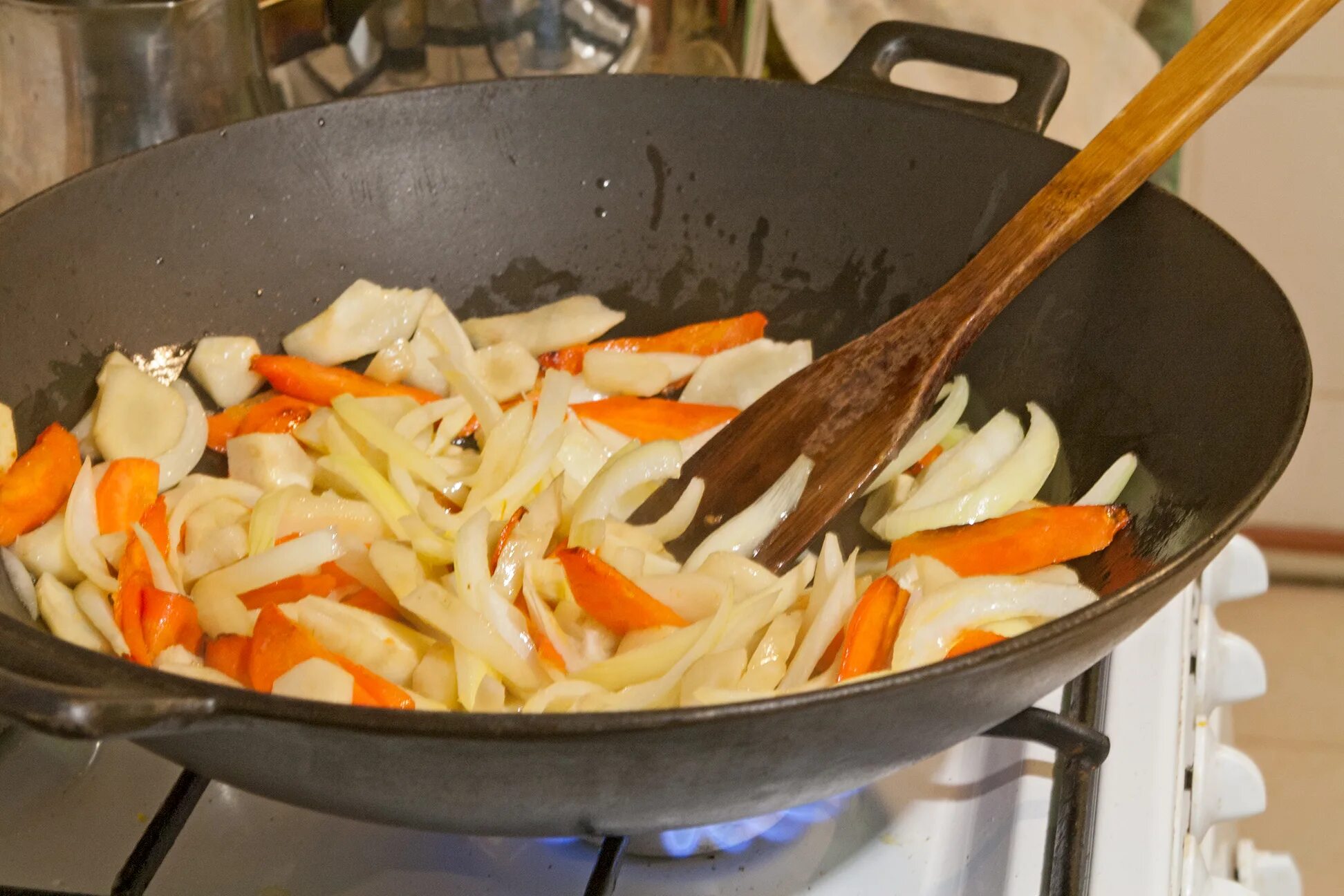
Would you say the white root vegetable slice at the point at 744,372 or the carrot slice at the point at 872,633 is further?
the white root vegetable slice at the point at 744,372

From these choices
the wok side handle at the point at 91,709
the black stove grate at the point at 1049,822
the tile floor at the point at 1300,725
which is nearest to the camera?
the wok side handle at the point at 91,709

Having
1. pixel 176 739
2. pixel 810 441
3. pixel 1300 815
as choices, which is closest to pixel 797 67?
pixel 810 441

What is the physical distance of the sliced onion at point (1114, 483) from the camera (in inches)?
32.5

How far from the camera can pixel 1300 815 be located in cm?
189

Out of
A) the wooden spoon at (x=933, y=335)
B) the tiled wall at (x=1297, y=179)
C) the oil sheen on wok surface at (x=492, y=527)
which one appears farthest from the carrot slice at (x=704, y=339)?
the tiled wall at (x=1297, y=179)

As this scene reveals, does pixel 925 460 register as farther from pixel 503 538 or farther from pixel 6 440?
pixel 6 440

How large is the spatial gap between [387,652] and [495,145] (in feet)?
1.61

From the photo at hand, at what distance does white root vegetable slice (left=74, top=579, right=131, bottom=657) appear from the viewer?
738 mm

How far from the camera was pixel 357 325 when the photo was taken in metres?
0.99

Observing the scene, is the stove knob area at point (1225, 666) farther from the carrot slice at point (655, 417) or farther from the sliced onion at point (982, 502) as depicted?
the carrot slice at point (655, 417)

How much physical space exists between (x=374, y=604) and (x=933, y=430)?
17.3 inches

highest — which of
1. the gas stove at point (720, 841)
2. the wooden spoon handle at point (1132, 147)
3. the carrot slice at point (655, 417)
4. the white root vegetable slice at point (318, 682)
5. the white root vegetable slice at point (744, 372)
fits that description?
the wooden spoon handle at point (1132, 147)

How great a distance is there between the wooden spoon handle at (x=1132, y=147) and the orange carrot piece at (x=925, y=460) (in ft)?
0.34

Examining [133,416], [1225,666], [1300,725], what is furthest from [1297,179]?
[133,416]
